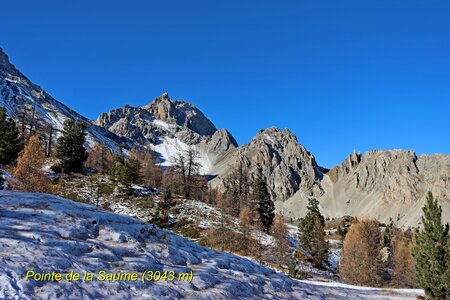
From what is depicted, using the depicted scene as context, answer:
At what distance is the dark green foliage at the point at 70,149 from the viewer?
221ft

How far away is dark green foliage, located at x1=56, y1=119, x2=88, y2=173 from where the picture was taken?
2657 inches

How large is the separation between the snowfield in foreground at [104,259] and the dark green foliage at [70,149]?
58424 mm

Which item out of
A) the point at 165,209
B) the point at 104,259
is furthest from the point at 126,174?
the point at 104,259

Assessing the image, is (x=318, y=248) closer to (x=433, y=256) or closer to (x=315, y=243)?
(x=315, y=243)

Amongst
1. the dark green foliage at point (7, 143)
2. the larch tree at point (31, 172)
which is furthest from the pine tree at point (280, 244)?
the dark green foliage at point (7, 143)

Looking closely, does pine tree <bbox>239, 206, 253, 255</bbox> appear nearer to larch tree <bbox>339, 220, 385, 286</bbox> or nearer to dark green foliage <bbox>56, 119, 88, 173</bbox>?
larch tree <bbox>339, 220, 385, 286</bbox>

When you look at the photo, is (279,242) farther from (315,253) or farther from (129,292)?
(129,292)

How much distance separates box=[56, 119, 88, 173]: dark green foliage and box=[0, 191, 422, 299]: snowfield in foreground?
2300 inches

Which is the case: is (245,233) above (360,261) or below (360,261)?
above

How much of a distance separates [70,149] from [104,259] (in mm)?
64520

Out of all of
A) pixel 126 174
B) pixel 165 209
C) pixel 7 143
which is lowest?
pixel 165 209

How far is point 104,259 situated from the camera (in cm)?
1059

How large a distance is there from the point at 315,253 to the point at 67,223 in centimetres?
5954

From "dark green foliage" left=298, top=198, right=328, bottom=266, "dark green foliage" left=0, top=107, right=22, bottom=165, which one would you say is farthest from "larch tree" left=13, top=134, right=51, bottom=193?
"dark green foliage" left=298, top=198, right=328, bottom=266
